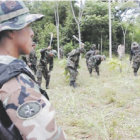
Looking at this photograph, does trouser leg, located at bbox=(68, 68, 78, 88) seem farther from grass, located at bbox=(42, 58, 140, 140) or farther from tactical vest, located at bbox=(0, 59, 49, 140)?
tactical vest, located at bbox=(0, 59, 49, 140)

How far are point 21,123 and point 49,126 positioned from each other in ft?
0.28

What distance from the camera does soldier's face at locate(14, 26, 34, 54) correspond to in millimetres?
823

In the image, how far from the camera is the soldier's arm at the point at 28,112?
66 centimetres

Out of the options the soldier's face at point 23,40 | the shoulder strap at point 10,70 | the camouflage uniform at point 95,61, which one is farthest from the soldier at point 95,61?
the shoulder strap at point 10,70

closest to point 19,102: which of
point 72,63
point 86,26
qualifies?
point 72,63

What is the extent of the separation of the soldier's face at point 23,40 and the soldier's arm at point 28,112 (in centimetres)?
19

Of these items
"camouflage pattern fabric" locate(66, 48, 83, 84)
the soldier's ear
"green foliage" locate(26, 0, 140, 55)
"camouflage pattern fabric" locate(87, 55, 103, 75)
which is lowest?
"green foliage" locate(26, 0, 140, 55)

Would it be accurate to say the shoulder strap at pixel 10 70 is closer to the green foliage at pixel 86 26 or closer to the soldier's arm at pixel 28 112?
the soldier's arm at pixel 28 112

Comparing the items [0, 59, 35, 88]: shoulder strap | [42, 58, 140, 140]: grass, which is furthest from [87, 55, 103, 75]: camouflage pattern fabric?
[0, 59, 35, 88]: shoulder strap

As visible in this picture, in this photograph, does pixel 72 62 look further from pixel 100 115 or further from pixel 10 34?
pixel 10 34

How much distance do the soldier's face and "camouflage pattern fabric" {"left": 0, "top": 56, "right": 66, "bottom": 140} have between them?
189 millimetres

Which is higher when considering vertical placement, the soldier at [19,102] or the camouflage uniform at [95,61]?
the soldier at [19,102]

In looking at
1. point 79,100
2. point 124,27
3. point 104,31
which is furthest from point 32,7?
point 79,100

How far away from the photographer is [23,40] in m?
0.84
